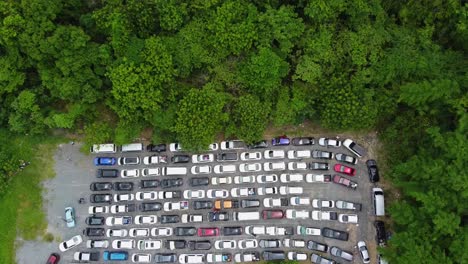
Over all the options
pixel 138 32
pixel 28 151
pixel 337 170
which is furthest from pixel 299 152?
pixel 28 151

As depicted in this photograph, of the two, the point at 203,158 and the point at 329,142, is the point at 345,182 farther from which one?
the point at 203,158

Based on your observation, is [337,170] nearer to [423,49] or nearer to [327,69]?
[327,69]

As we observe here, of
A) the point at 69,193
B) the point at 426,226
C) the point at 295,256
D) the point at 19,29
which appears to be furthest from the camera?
the point at 69,193

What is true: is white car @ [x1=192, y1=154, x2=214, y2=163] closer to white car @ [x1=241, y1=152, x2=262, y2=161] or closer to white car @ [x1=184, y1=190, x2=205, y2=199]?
white car @ [x1=184, y1=190, x2=205, y2=199]

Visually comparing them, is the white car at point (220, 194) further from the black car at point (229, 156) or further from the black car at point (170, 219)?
the black car at point (170, 219)

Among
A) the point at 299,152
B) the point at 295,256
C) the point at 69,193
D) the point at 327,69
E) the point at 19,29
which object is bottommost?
the point at 295,256

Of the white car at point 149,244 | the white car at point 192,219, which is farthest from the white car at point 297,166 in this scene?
the white car at point 149,244

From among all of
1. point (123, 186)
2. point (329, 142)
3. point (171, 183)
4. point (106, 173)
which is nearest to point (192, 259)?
point (171, 183)
